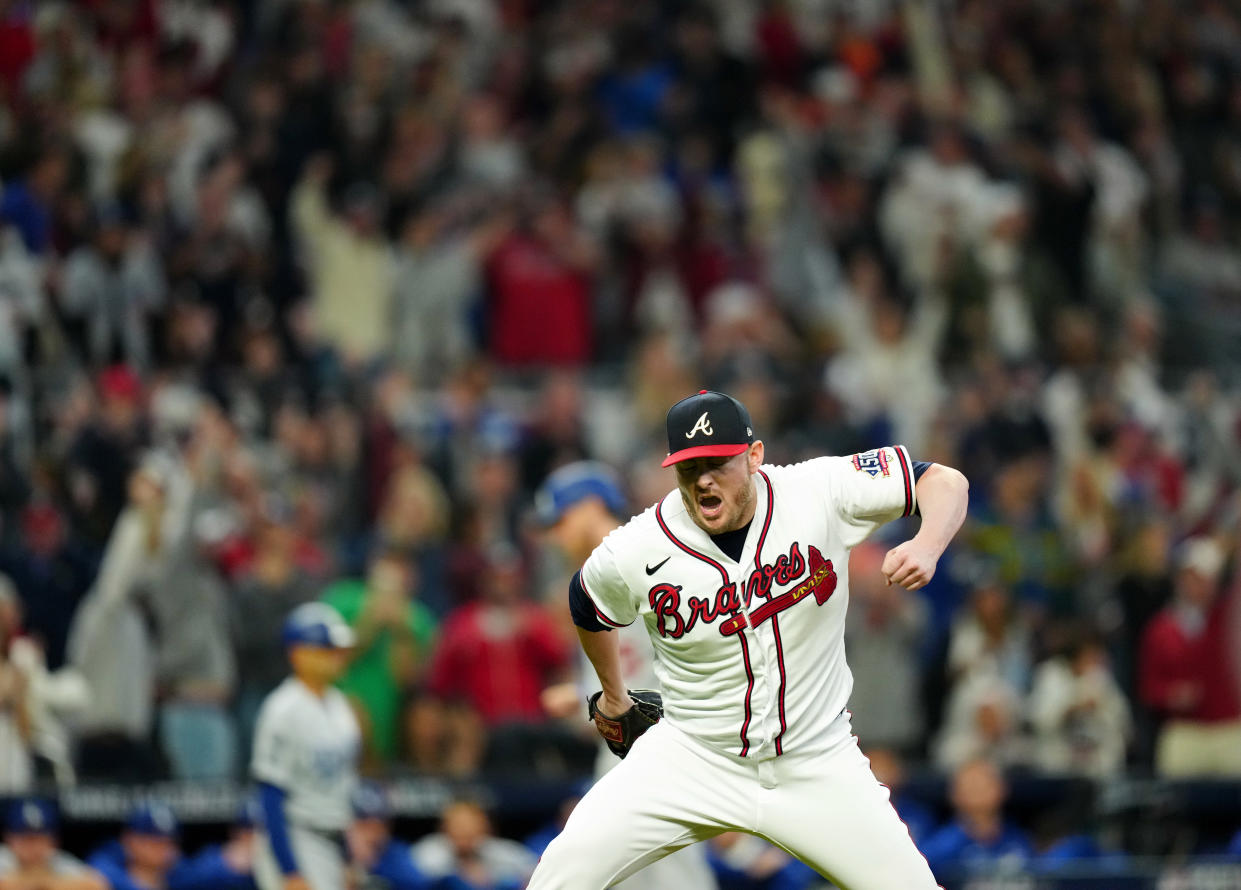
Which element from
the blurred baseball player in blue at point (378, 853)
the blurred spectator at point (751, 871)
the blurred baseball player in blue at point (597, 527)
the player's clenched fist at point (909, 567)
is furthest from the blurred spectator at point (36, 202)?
the player's clenched fist at point (909, 567)

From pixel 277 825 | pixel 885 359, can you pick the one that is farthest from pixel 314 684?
pixel 885 359

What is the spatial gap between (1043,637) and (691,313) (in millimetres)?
4163

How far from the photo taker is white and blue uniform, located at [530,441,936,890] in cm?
579

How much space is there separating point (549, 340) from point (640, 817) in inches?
367

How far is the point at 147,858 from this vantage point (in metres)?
9.66

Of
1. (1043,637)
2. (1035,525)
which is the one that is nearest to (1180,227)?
(1035,525)

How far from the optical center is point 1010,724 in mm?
11945

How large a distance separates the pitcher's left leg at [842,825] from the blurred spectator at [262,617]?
5.87 metres

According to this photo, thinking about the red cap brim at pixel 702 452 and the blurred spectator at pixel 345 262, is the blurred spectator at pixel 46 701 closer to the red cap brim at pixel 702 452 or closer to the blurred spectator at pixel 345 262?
the blurred spectator at pixel 345 262

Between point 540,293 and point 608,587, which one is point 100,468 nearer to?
point 540,293

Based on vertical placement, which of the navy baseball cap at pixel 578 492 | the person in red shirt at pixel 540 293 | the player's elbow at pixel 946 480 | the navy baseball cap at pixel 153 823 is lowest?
the navy baseball cap at pixel 153 823

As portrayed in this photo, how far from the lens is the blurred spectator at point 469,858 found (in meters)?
9.87

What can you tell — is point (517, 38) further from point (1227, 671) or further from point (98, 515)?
point (1227, 671)

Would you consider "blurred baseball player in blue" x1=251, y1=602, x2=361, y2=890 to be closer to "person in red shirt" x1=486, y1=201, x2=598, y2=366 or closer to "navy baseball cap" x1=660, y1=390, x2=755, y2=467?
"navy baseball cap" x1=660, y1=390, x2=755, y2=467
